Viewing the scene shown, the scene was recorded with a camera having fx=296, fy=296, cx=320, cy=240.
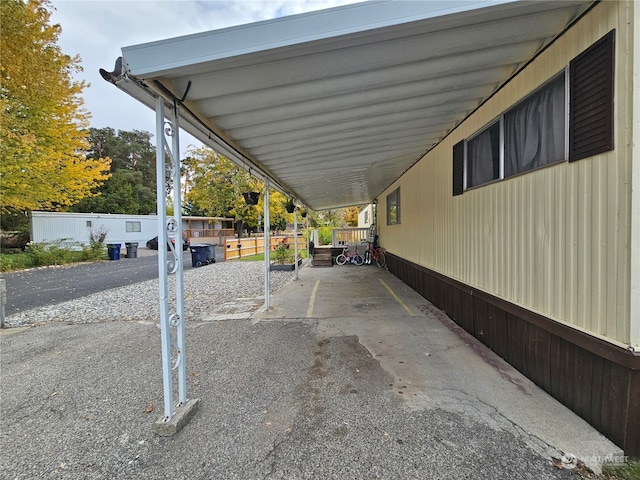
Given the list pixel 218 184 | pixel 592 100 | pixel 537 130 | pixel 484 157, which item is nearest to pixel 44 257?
pixel 218 184

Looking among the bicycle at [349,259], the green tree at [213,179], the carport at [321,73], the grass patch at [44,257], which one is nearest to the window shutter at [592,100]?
the carport at [321,73]

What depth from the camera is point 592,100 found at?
6.89 feet

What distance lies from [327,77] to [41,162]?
41.3ft

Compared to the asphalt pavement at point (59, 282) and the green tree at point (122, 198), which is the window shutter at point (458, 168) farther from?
the green tree at point (122, 198)

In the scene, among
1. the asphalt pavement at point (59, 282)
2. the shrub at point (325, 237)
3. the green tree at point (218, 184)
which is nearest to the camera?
the asphalt pavement at point (59, 282)

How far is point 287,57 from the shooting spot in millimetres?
2027

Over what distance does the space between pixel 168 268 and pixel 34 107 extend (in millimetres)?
12294

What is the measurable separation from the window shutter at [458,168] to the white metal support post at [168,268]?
3776 mm

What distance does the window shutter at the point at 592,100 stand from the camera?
197 centimetres

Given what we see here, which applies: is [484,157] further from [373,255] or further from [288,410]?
[373,255]

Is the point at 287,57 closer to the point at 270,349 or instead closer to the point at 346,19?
the point at 346,19

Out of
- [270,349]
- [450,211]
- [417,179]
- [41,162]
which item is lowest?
[270,349]

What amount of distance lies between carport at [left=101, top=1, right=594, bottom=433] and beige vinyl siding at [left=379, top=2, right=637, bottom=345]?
0.74 ft

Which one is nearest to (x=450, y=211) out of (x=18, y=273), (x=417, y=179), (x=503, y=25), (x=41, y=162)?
(x=417, y=179)
